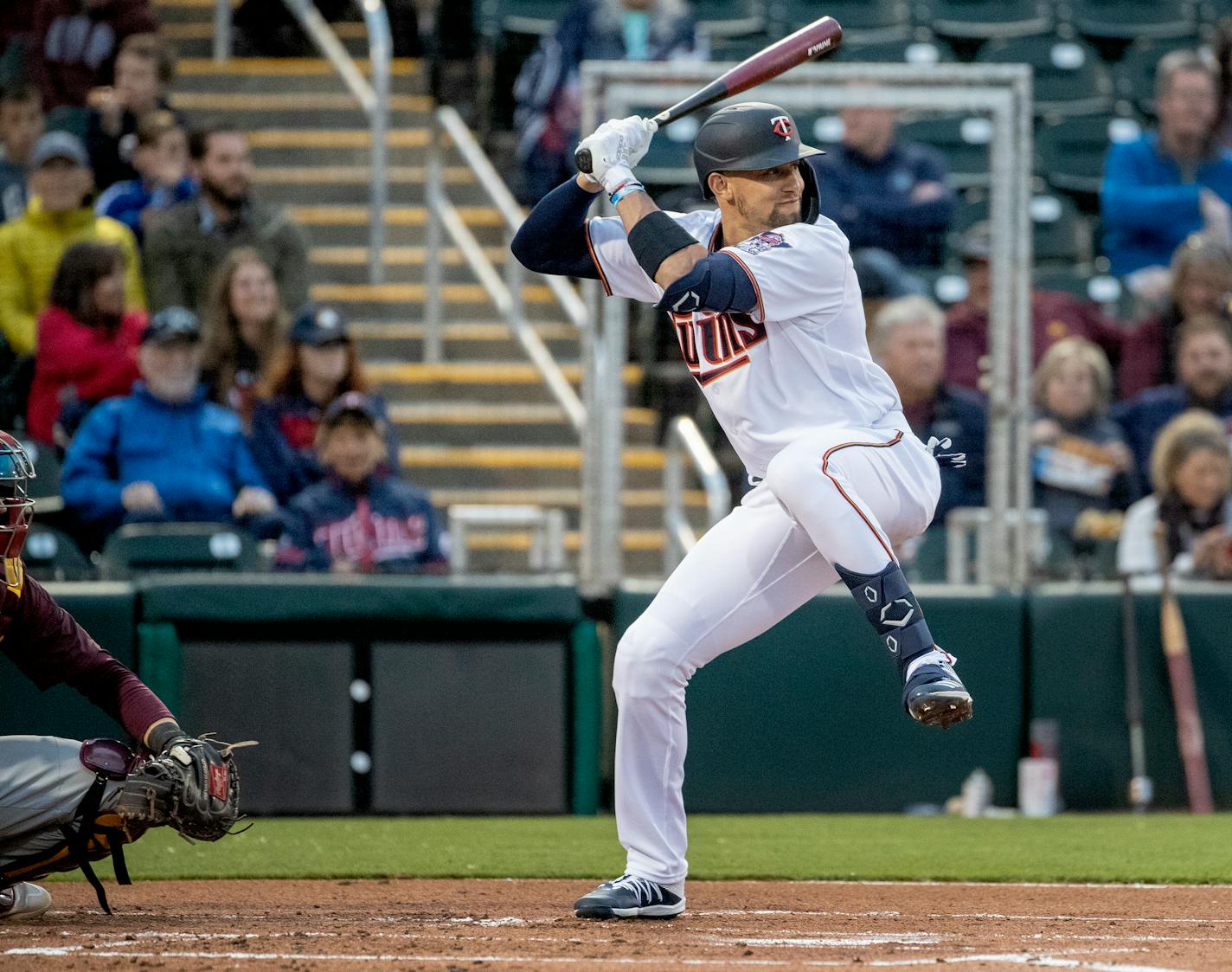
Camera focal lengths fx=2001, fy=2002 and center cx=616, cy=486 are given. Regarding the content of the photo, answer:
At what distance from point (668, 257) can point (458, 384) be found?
524 centimetres

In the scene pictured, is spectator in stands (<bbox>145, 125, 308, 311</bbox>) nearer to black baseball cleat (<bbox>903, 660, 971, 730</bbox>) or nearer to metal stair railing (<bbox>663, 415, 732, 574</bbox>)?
metal stair railing (<bbox>663, 415, 732, 574</bbox>)

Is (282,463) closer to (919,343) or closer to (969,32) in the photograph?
(919,343)

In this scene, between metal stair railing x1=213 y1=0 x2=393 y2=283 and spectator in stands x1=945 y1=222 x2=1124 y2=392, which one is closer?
spectator in stands x1=945 y1=222 x2=1124 y2=392

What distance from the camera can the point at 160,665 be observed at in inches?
284

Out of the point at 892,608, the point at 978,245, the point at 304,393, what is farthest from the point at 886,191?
the point at 892,608

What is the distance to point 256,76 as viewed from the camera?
11164mm

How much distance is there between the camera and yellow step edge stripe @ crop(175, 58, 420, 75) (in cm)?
1122

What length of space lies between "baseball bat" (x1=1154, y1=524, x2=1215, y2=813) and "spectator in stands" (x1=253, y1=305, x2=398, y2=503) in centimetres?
305

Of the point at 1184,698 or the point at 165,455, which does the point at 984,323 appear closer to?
the point at 1184,698

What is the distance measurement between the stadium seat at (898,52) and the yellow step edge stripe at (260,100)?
92.2 inches

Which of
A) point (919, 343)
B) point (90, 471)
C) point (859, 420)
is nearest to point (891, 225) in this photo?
point (919, 343)

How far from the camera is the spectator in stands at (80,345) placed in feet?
26.1

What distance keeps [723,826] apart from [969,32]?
628 centimetres

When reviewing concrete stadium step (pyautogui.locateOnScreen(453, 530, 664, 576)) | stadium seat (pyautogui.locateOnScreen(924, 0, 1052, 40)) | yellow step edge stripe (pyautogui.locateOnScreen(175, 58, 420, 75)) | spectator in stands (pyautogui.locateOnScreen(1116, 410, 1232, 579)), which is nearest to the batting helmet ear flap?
concrete stadium step (pyautogui.locateOnScreen(453, 530, 664, 576))
